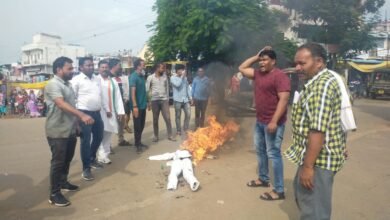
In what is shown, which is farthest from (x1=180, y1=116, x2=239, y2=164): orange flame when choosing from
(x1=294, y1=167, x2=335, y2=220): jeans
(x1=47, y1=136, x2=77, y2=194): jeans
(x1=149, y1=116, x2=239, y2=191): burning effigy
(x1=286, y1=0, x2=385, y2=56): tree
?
(x1=286, y1=0, x2=385, y2=56): tree

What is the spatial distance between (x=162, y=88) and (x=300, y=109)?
17.8ft

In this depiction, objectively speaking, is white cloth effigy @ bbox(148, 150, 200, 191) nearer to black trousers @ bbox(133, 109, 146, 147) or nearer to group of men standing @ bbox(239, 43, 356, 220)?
black trousers @ bbox(133, 109, 146, 147)

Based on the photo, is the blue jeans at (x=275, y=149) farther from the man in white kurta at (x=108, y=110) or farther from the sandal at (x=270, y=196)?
the man in white kurta at (x=108, y=110)

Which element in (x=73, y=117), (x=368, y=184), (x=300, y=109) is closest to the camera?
(x=300, y=109)

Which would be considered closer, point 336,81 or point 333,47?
point 336,81

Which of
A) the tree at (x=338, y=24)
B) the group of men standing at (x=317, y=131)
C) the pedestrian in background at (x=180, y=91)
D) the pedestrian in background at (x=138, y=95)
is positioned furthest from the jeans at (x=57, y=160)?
the tree at (x=338, y=24)

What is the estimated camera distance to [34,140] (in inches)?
349

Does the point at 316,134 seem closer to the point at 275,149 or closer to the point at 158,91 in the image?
the point at 275,149

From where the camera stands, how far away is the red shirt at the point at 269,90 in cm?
429

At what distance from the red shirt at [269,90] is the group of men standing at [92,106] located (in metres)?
2.10

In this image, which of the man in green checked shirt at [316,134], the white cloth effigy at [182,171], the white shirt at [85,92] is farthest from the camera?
the white shirt at [85,92]

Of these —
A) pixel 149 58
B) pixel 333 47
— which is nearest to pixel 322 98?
pixel 149 58

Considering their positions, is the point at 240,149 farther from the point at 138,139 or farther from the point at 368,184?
the point at 368,184

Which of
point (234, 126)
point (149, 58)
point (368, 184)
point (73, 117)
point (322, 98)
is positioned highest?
point (149, 58)
